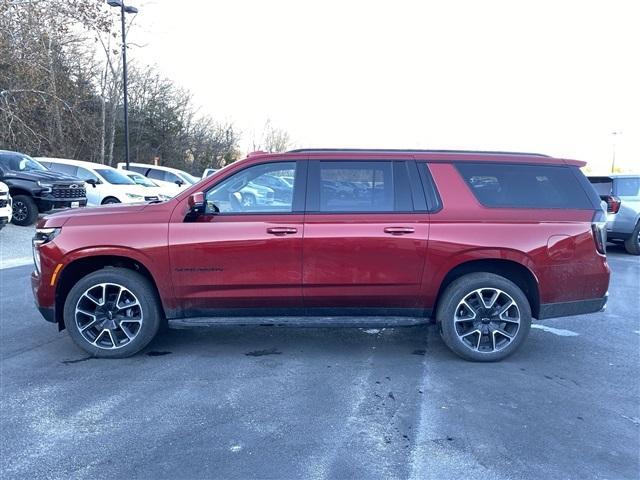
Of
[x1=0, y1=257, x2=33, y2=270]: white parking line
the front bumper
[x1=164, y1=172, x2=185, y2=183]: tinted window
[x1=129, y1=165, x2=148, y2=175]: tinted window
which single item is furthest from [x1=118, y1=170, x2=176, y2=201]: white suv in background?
the front bumper

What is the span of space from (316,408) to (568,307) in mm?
2574

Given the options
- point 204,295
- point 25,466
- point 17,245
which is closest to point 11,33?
point 17,245

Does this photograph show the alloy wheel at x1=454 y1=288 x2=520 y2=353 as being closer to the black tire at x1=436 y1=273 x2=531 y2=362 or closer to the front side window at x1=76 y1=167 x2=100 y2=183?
the black tire at x1=436 y1=273 x2=531 y2=362

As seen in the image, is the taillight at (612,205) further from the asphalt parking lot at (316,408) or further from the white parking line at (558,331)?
Answer: the asphalt parking lot at (316,408)

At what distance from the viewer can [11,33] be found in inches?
834

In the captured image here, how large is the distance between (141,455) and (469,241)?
3.11m

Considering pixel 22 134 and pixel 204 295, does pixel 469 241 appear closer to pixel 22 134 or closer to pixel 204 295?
pixel 204 295

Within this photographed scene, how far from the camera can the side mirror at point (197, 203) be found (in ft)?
15.4

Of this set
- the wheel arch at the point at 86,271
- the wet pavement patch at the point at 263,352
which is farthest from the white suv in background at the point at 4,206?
the wet pavement patch at the point at 263,352

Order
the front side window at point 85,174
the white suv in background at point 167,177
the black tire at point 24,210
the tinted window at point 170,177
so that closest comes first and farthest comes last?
1. the black tire at point 24,210
2. the front side window at point 85,174
3. the white suv in background at point 167,177
4. the tinted window at point 170,177

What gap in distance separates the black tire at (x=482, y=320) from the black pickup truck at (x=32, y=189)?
472 inches

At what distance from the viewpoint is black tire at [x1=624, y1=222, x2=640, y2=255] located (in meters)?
12.4

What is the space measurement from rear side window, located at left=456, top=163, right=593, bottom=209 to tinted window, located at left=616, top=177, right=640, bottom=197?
8.63 meters

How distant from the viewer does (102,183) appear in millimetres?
16938
